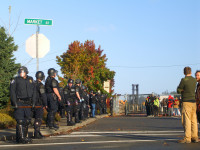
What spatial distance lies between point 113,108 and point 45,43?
78.4 feet

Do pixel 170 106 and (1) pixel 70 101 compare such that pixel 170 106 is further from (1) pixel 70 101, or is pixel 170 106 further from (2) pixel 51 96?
(2) pixel 51 96

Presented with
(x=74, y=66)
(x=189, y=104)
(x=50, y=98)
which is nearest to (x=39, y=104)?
(x=50, y=98)

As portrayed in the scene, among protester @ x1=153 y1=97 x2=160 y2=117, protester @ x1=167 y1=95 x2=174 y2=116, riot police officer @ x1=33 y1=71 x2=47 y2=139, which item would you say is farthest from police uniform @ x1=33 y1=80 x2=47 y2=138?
protester @ x1=167 y1=95 x2=174 y2=116

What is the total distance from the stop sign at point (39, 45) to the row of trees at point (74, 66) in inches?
216

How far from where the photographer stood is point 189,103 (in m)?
9.41

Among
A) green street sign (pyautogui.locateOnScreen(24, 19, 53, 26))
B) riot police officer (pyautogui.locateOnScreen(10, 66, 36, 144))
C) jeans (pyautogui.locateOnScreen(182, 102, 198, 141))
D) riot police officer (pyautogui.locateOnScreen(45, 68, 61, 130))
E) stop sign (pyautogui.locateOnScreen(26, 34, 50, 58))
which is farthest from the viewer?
green street sign (pyautogui.locateOnScreen(24, 19, 53, 26))

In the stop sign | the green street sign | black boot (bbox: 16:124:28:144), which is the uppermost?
the green street sign

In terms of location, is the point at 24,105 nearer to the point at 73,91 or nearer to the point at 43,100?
the point at 43,100

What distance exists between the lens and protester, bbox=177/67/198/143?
30.7ft

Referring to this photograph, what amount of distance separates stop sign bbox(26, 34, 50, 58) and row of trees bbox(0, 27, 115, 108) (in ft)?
18.0

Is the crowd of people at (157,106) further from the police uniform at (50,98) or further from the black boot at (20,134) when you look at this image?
the black boot at (20,134)

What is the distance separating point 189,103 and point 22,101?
408 centimetres

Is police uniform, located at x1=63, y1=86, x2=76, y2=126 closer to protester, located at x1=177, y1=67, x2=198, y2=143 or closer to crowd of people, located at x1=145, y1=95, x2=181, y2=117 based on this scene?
protester, located at x1=177, y1=67, x2=198, y2=143

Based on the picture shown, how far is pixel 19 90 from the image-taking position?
31.3 feet
